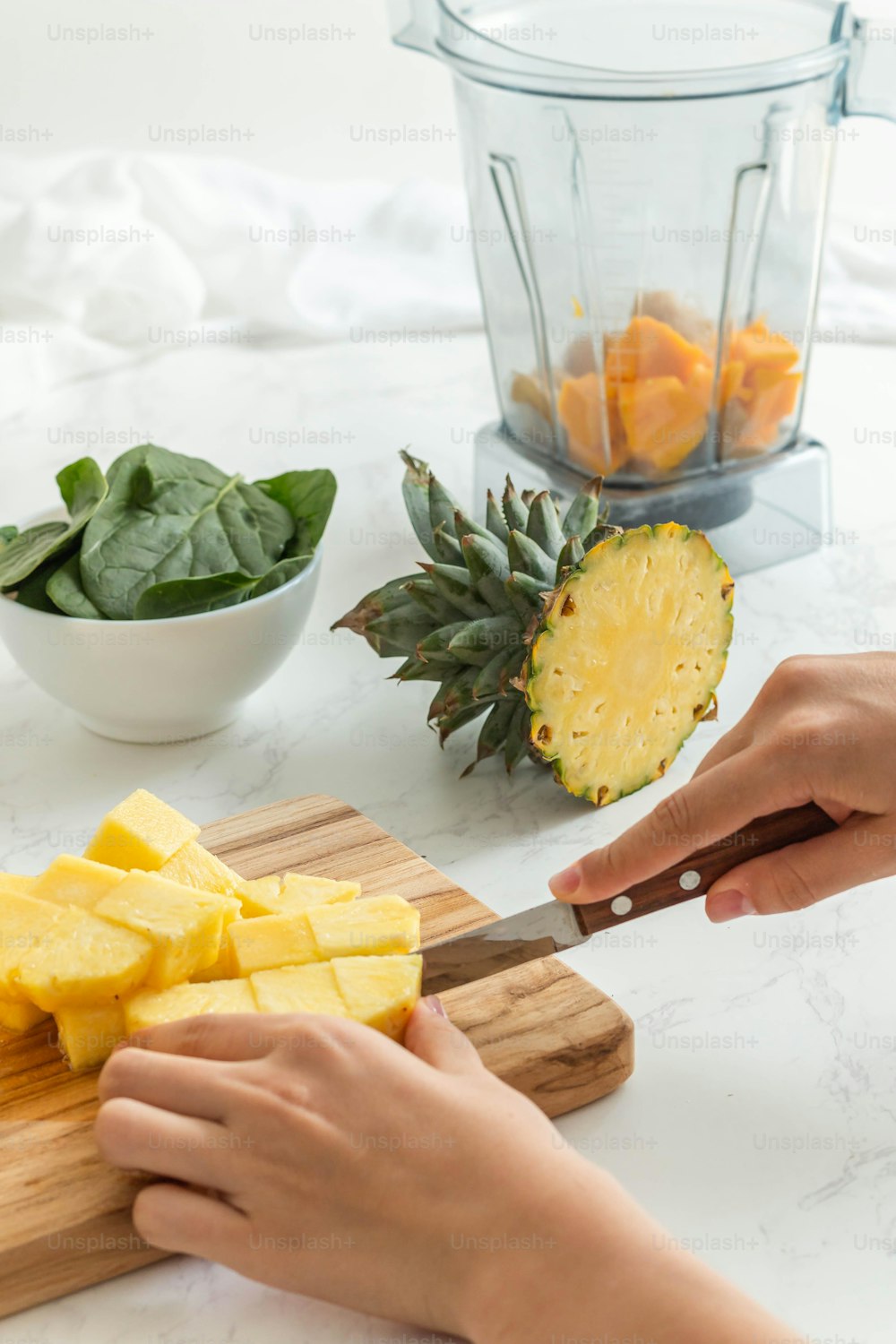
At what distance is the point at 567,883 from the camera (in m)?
0.96

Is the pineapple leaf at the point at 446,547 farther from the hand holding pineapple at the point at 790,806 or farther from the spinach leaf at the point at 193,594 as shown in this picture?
the hand holding pineapple at the point at 790,806

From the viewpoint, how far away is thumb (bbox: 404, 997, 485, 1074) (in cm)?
86

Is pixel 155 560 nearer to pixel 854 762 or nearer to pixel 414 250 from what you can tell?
pixel 854 762

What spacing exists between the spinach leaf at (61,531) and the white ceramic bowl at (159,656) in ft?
0.11

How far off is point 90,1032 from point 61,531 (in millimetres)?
557

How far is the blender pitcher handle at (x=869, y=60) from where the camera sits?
1.42 meters

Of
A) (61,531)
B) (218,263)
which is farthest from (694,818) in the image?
(218,263)

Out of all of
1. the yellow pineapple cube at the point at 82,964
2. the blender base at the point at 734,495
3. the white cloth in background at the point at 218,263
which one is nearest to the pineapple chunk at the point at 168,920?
the yellow pineapple cube at the point at 82,964

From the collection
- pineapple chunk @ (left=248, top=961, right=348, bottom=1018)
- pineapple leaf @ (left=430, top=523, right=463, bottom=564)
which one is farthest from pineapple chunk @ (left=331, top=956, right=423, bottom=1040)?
pineapple leaf @ (left=430, top=523, right=463, bottom=564)

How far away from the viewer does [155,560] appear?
128cm

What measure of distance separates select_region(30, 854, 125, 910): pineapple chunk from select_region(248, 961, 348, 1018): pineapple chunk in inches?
4.9

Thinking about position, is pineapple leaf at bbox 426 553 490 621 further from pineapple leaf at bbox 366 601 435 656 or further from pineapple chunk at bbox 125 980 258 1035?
pineapple chunk at bbox 125 980 258 1035

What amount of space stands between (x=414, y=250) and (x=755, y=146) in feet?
3.65

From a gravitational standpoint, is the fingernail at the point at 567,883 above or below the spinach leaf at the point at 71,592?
below
